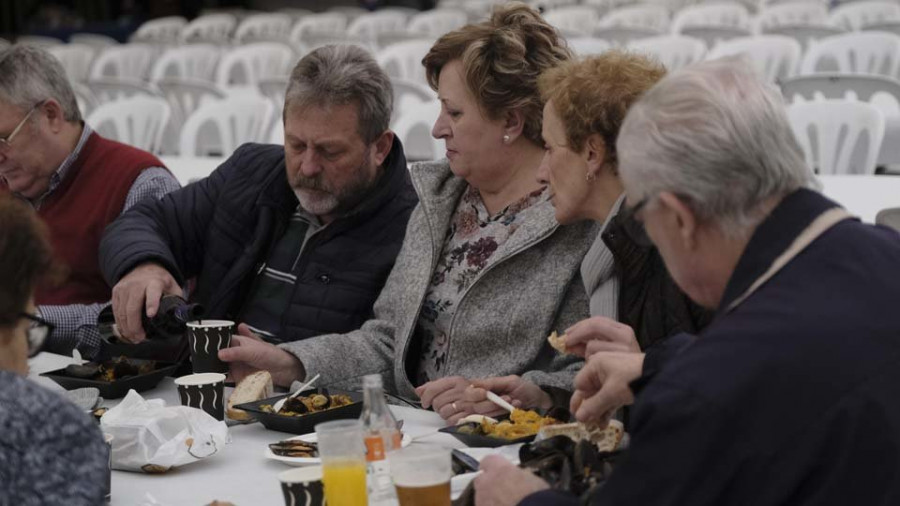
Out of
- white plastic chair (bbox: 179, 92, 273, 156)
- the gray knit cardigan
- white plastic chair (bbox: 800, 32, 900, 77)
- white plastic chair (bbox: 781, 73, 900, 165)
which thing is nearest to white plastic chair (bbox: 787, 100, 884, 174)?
white plastic chair (bbox: 781, 73, 900, 165)

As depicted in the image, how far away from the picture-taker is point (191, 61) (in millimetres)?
10070

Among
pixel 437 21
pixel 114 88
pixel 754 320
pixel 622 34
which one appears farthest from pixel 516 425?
pixel 437 21

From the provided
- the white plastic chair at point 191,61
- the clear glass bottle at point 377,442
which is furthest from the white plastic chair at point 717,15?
the clear glass bottle at point 377,442

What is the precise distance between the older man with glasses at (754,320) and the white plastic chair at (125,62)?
29.7 feet

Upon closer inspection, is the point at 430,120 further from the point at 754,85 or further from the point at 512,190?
the point at 754,85

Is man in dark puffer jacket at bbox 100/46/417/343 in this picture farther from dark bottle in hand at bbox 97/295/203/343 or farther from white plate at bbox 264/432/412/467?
white plate at bbox 264/432/412/467

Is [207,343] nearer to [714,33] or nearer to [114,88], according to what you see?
[114,88]

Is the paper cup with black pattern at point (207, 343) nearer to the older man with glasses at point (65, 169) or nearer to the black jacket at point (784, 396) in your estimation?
the older man with glasses at point (65, 169)

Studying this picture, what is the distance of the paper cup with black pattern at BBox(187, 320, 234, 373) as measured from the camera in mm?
2723

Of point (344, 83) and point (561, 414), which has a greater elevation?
point (344, 83)

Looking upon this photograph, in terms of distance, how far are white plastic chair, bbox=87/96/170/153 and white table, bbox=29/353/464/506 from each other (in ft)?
12.6

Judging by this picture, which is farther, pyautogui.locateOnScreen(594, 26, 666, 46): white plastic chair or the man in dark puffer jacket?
pyautogui.locateOnScreen(594, 26, 666, 46): white plastic chair

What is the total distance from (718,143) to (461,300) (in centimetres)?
131

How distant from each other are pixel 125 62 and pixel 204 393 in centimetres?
838
